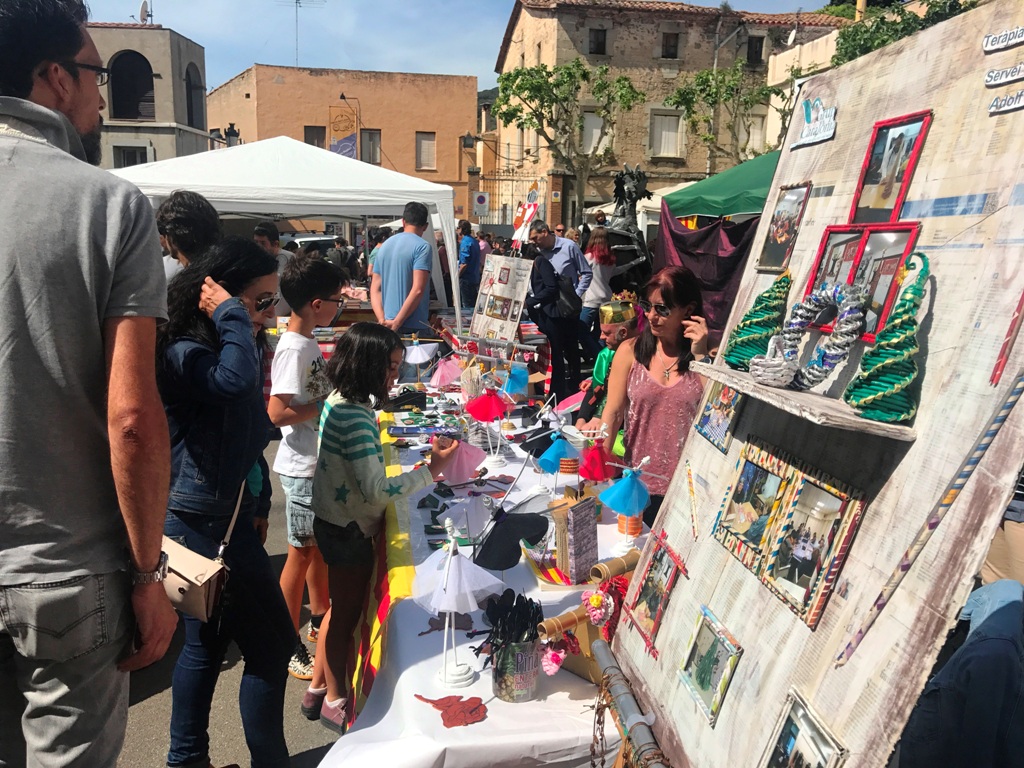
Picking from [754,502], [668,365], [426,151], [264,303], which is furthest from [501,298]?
[426,151]

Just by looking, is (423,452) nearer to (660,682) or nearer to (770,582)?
(660,682)

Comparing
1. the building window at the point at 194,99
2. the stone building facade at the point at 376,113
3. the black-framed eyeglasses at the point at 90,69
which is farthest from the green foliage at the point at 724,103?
the black-framed eyeglasses at the point at 90,69

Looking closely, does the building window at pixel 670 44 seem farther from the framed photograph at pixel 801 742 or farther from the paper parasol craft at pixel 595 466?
the framed photograph at pixel 801 742

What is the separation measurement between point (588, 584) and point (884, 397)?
4.45ft

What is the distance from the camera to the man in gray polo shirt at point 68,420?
115cm

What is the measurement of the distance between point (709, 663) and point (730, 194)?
781 centimetres

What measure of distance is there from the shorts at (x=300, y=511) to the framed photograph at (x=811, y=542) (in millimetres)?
2161

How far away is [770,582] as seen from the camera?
1027 millimetres

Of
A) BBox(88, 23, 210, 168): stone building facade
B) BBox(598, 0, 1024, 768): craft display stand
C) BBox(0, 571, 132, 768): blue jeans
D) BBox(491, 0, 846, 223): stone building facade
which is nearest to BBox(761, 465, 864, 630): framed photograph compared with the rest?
BBox(598, 0, 1024, 768): craft display stand

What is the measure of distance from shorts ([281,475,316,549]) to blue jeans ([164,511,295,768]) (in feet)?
2.47

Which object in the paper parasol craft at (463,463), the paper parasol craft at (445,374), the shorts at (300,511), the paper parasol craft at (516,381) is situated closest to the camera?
the paper parasol craft at (463,463)

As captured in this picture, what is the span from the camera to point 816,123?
1.26 meters

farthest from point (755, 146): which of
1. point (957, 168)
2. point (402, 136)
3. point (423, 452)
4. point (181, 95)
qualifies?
point (957, 168)

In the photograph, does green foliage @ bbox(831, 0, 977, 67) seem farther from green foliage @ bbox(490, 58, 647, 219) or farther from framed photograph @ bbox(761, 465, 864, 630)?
framed photograph @ bbox(761, 465, 864, 630)
